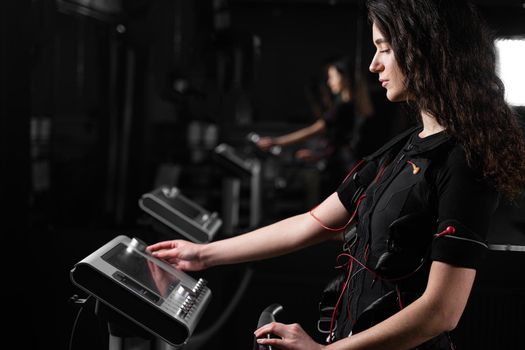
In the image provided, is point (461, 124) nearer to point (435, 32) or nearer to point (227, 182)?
point (435, 32)

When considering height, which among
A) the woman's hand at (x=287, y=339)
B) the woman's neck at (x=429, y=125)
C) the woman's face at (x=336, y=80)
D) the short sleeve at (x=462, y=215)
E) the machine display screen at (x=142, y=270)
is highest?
the woman's face at (x=336, y=80)

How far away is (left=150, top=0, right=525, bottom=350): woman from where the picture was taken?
3.52 ft

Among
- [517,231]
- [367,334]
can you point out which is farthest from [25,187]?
[517,231]

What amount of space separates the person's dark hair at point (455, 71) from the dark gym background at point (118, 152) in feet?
2.72

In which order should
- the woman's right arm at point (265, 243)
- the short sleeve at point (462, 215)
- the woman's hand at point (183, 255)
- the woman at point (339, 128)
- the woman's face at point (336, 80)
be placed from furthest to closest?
the woman's face at point (336, 80) → the woman at point (339, 128) → the woman's hand at point (183, 255) → the woman's right arm at point (265, 243) → the short sleeve at point (462, 215)

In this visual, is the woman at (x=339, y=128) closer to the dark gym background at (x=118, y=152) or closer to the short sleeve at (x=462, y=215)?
the dark gym background at (x=118, y=152)

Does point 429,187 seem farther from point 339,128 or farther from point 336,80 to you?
point 336,80

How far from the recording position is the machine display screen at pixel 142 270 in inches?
49.8

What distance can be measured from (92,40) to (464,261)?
275 centimetres

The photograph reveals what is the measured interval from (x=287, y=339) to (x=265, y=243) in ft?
1.44

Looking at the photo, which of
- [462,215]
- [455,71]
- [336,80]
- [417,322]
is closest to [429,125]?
[455,71]

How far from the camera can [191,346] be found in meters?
2.80

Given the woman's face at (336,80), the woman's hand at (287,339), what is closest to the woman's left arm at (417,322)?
the woman's hand at (287,339)

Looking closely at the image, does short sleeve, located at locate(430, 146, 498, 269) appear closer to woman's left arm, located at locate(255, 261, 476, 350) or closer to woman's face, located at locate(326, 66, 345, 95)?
woman's left arm, located at locate(255, 261, 476, 350)
